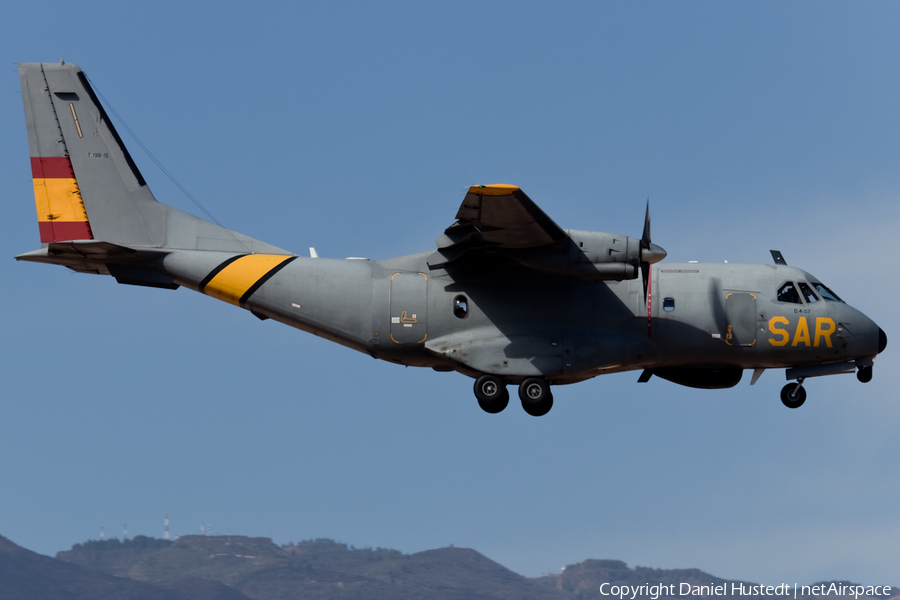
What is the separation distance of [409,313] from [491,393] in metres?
2.63

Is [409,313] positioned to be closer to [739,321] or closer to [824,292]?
[739,321]

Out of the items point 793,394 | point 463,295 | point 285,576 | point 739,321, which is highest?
point 463,295

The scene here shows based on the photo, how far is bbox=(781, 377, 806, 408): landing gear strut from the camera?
24.9 meters

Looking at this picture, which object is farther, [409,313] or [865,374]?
[865,374]

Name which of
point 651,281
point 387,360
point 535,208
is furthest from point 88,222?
point 651,281

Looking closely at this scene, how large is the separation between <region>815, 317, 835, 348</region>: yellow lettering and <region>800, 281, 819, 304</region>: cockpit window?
0.50 metres

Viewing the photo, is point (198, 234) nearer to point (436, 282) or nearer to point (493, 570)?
point (436, 282)

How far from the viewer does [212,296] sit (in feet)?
81.0

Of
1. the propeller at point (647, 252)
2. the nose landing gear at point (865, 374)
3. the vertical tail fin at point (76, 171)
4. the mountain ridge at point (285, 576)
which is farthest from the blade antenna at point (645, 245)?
the mountain ridge at point (285, 576)

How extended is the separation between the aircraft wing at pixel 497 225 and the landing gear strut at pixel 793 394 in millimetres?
7297

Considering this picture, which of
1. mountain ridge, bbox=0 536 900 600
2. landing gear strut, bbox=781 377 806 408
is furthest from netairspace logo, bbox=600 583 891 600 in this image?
landing gear strut, bbox=781 377 806 408

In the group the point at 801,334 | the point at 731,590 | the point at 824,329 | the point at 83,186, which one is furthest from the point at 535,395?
the point at 731,590

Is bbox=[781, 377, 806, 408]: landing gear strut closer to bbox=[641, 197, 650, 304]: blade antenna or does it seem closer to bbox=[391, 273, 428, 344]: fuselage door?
bbox=[641, 197, 650, 304]: blade antenna

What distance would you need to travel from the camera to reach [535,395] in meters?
23.1
